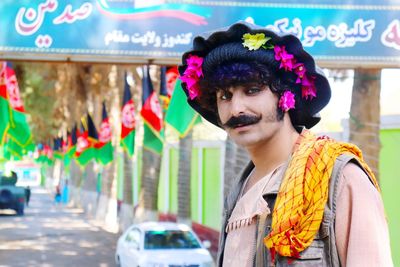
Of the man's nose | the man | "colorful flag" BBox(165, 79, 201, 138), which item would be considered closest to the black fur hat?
the man

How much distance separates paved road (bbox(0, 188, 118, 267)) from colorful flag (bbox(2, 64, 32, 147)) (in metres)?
3.89

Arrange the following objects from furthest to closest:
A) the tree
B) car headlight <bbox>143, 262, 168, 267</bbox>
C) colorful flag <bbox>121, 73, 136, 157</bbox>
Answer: colorful flag <bbox>121, 73, 136, 157</bbox>
car headlight <bbox>143, 262, 168, 267</bbox>
the tree

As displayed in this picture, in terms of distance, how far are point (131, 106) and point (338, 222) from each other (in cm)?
1231

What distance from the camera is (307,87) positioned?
2.32 metres

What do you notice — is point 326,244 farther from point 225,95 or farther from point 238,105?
point 225,95

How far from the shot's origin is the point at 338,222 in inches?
75.9

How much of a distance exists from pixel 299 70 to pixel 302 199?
0.52 meters

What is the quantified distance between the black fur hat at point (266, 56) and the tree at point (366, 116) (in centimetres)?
623

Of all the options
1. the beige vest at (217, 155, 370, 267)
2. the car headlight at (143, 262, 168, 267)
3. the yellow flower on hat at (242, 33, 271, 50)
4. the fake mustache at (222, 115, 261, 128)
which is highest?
the yellow flower on hat at (242, 33, 271, 50)

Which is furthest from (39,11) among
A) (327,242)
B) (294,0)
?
(327,242)

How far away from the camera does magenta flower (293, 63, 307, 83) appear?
2.26m

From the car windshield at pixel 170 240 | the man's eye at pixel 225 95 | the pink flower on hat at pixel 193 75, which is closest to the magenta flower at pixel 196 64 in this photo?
the pink flower on hat at pixel 193 75

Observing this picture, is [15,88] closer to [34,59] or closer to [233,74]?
[34,59]

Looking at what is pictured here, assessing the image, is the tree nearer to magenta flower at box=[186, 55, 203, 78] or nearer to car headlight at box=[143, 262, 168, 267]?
car headlight at box=[143, 262, 168, 267]
